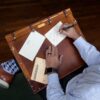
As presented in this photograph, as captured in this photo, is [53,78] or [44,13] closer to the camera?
[53,78]

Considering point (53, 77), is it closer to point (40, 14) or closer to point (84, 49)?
point (84, 49)

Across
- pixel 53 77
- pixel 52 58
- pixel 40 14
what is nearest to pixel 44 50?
pixel 52 58

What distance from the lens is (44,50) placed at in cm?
146

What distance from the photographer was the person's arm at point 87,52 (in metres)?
1.47

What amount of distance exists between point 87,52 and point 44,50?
237mm

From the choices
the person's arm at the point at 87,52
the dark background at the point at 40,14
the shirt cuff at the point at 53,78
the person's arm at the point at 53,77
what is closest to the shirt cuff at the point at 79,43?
Answer: the person's arm at the point at 87,52

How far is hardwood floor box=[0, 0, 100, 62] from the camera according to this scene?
234 cm

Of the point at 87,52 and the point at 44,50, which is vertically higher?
the point at 44,50

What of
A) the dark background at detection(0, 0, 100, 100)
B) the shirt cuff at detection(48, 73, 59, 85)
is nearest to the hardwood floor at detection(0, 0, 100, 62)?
the dark background at detection(0, 0, 100, 100)

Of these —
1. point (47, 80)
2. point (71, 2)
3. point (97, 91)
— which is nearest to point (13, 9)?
point (71, 2)

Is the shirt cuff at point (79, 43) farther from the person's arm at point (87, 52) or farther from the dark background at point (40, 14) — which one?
the dark background at point (40, 14)

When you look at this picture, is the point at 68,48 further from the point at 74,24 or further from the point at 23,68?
the point at 23,68

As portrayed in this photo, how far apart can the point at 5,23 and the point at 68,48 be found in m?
0.98

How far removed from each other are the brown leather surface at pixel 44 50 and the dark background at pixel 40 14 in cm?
70
